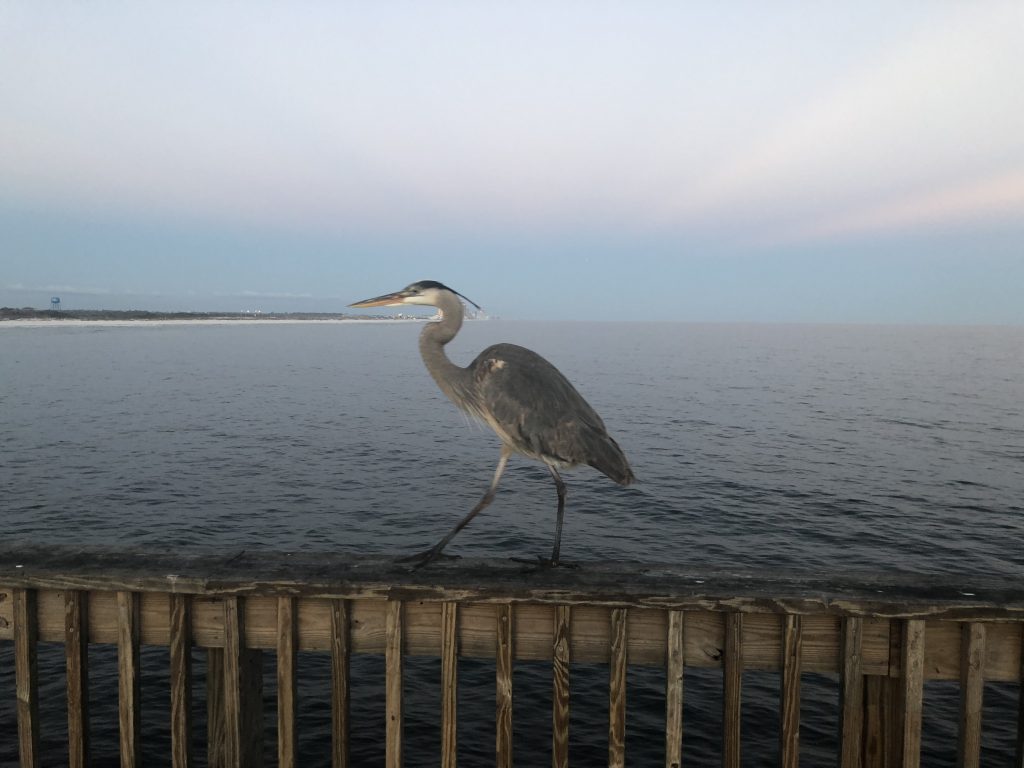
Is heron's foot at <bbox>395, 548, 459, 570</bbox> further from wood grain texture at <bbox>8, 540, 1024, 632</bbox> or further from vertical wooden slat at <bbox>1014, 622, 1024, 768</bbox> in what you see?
vertical wooden slat at <bbox>1014, 622, 1024, 768</bbox>

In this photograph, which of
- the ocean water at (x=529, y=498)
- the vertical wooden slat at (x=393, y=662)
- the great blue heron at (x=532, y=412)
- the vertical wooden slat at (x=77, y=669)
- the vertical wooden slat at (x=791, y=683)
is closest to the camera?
the vertical wooden slat at (x=791, y=683)

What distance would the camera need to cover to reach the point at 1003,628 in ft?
13.1

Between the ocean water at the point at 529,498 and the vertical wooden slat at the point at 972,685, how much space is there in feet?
4.80

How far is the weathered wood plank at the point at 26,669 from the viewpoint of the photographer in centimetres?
433

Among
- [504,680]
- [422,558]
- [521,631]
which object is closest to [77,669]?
[422,558]

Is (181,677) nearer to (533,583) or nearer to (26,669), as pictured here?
(26,669)

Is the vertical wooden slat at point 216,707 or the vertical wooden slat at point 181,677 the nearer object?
the vertical wooden slat at point 181,677

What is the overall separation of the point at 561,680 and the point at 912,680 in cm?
210

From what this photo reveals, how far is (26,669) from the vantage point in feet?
14.4

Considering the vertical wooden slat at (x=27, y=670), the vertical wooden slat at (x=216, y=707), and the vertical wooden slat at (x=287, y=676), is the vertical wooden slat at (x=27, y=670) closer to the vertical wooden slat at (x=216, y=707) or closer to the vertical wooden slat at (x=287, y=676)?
the vertical wooden slat at (x=216, y=707)

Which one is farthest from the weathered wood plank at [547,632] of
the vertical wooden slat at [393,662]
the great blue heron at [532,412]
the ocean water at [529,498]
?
the great blue heron at [532,412]

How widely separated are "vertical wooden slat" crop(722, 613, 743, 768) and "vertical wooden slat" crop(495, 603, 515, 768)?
53.0 inches

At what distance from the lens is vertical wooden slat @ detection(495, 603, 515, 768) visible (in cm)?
418

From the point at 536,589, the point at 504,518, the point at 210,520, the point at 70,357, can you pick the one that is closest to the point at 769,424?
the point at 504,518
